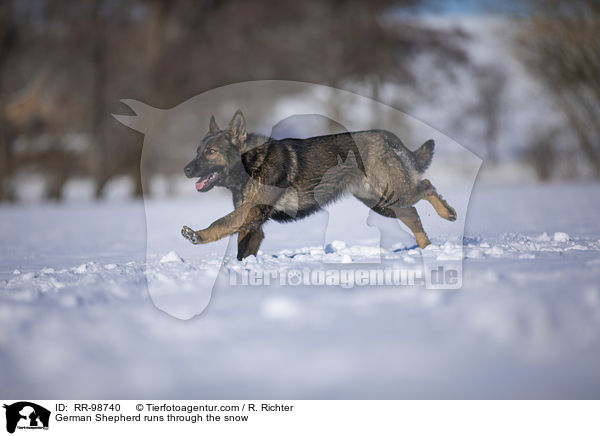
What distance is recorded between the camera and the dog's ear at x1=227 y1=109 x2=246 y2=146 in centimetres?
350

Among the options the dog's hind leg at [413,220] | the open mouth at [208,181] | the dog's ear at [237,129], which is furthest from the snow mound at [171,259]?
the dog's hind leg at [413,220]

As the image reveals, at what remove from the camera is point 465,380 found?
1.61 meters

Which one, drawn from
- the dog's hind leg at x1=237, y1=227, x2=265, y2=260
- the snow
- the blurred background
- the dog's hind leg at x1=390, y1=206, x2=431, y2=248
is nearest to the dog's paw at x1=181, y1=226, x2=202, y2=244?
the dog's hind leg at x1=237, y1=227, x2=265, y2=260

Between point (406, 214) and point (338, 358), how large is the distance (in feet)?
7.72

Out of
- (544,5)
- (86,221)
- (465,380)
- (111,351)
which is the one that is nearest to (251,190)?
(111,351)

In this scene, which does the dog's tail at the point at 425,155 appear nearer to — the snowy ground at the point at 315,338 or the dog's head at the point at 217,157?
the snowy ground at the point at 315,338

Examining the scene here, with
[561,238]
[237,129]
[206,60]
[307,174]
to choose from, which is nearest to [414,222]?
[307,174]

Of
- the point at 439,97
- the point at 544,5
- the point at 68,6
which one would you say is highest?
the point at 544,5

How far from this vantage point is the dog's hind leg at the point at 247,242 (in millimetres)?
3805

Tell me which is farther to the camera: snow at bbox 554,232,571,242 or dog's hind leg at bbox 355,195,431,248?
snow at bbox 554,232,571,242

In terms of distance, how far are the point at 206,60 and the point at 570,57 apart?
14.4 meters

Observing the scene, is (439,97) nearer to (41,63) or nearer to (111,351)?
(41,63)
